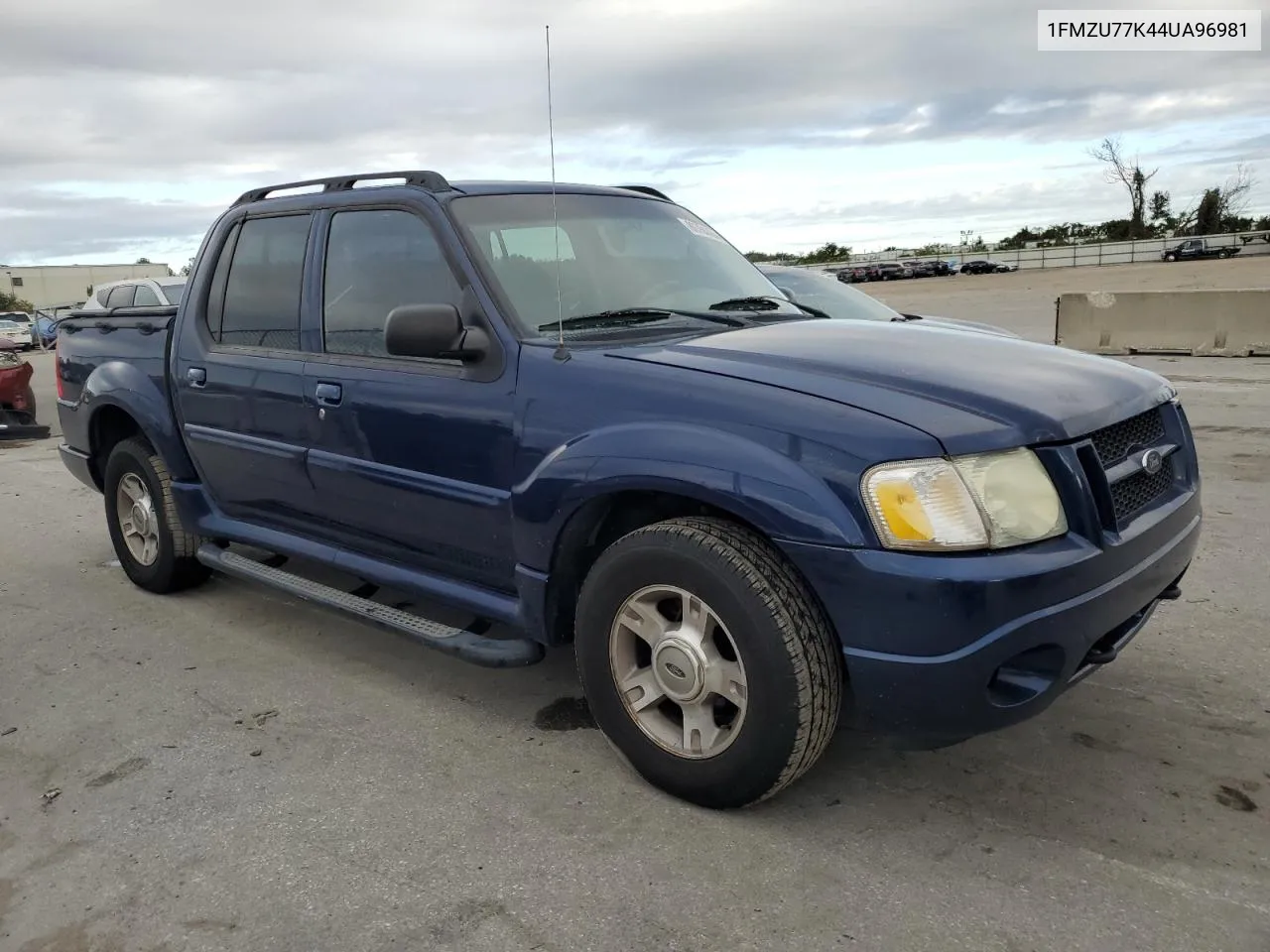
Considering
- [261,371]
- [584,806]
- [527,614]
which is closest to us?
[584,806]

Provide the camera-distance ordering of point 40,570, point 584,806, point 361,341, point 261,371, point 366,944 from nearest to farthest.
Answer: point 366,944 < point 584,806 < point 361,341 < point 261,371 < point 40,570

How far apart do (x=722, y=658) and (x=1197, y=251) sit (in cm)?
5355

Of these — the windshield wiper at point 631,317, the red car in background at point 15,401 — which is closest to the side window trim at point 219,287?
the windshield wiper at point 631,317

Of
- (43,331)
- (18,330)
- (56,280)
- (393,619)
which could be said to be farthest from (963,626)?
(56,280)

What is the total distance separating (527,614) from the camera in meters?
3.17

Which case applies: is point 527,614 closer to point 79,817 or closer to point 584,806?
point 584,806

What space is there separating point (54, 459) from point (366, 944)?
28.6 ft

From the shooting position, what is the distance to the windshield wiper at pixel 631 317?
3.26 metres

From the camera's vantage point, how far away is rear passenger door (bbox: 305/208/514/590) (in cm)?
320

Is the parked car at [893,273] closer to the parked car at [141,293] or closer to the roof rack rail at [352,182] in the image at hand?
the parked car at [141,293]

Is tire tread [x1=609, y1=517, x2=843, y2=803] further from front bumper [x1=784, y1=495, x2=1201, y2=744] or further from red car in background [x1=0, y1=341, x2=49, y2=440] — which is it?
red car in background [x1=0, y1=341, x2=49, y2=440]

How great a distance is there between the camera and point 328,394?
3.66 metres

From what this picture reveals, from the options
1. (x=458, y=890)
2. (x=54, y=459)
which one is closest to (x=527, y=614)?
(x=458, y=890)

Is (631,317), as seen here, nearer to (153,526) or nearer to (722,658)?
(722,658)
